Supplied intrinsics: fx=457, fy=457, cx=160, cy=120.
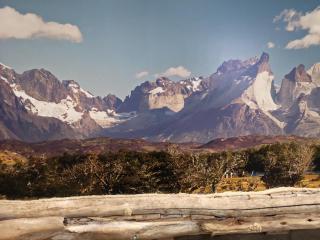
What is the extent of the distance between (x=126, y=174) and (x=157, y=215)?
83744mm

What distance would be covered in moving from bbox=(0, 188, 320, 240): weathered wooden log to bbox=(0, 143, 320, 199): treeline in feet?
247

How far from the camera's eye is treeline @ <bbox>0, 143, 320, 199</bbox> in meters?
86.0

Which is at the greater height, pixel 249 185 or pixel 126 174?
pixel 126 174

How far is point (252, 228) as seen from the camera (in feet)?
17.6

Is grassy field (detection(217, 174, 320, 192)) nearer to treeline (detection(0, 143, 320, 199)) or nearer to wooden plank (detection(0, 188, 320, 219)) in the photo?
treeline (detection(0, 143, 320, 199))

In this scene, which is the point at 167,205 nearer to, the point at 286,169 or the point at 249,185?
the point at 249,185

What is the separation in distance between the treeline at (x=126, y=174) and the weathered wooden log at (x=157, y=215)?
247 feet

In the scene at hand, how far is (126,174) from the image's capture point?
88.2m

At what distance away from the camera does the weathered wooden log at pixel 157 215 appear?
4.94 metres

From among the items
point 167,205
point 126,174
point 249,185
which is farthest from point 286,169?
point 167,205

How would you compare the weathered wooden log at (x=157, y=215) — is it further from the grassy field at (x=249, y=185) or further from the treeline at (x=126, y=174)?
the grassy field at (x=249, y=185)

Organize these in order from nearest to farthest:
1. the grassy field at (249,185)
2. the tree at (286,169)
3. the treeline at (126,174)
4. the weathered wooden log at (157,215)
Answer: the weathered wooden log at (157,215) → the treeline at (126,174) → the grassy field at (249,185) → the tree at (286,169)

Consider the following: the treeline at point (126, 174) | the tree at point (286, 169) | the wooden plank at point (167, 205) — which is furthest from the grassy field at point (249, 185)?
the wooden plank at point (167, 205)

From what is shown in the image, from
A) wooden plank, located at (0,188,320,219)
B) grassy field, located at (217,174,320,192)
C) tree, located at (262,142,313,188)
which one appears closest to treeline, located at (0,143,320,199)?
tree, located at (262,142,313,188)
